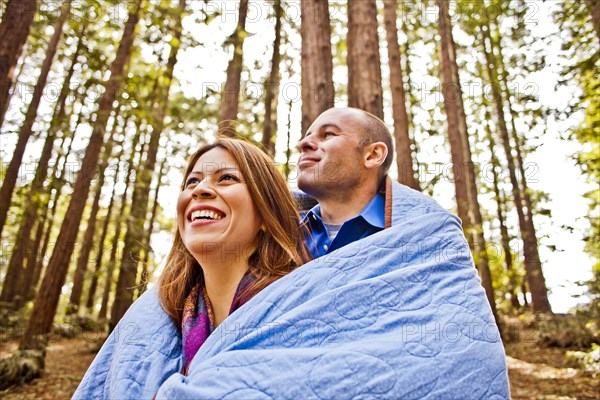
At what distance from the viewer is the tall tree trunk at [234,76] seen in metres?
6.89

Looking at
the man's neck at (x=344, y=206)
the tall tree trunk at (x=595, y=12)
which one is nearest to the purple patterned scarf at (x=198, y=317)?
the man's neck at (x=344, y=206)

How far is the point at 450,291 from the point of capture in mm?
1385

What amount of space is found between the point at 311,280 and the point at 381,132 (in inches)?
60.1

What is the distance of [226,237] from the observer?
159 centimetres

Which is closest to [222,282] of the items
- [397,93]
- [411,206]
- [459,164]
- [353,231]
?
[353,231]

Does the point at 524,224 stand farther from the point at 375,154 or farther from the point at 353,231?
the point at 353,231

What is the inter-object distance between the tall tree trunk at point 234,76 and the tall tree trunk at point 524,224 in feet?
25.3

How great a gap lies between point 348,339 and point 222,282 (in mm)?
616

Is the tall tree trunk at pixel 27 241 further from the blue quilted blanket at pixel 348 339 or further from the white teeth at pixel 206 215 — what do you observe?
the blue quilted blanket at pixel 348 339

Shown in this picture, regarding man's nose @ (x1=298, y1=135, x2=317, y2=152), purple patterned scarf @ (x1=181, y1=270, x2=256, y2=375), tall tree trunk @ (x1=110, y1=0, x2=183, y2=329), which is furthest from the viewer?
tall tree trunk @ (x1=110, y1=0, x2=183, y2=329)

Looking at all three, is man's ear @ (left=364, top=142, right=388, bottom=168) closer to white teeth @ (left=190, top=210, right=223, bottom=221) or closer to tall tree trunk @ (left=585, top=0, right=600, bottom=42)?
white teeth @ (left=190, top=210, right=223, bottom=221)

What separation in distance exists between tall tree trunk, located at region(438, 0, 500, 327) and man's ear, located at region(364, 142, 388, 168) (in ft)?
19.7

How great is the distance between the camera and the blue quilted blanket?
3.56 ft

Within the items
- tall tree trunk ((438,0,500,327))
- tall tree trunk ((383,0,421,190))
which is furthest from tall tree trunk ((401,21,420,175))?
tall tree trunk ((383,0,421,190))
